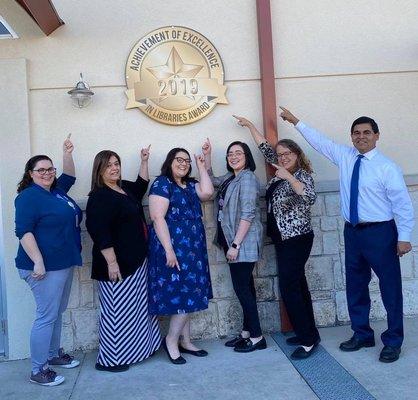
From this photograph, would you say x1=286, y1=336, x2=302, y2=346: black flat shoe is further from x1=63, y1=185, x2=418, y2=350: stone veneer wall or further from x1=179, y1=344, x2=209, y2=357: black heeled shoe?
x1=179, y1=344, x2=209, y2=357: black heeled shoe

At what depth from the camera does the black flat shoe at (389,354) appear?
12.5ft

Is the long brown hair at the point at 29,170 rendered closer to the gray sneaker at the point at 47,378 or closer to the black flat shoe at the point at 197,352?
the gray sneaker at the point at 47,378

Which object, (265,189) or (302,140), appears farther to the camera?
(302,140)

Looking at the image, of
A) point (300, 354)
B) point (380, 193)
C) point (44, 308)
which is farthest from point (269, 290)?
point (44, 308)

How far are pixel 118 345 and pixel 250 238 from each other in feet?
4.61

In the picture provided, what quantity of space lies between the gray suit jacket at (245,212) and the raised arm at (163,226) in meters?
0.53

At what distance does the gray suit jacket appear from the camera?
4.06 metres

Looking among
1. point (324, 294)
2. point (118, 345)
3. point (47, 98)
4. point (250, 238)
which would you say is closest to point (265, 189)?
point (250, 238)

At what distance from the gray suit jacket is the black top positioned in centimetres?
73

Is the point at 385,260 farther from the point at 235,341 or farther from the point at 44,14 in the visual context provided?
the point at 44,14

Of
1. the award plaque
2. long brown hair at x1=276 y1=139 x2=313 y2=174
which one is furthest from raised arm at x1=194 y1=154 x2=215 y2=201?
long brown hair at x1=276 y1=139 x2=313 y2=174

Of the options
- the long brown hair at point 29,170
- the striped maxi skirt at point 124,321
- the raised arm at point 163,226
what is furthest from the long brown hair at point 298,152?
the long brown hair at point 29,170

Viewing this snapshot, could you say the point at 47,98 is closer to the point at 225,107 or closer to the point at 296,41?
the point at 225,107

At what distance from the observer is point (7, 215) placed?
4.35 m
